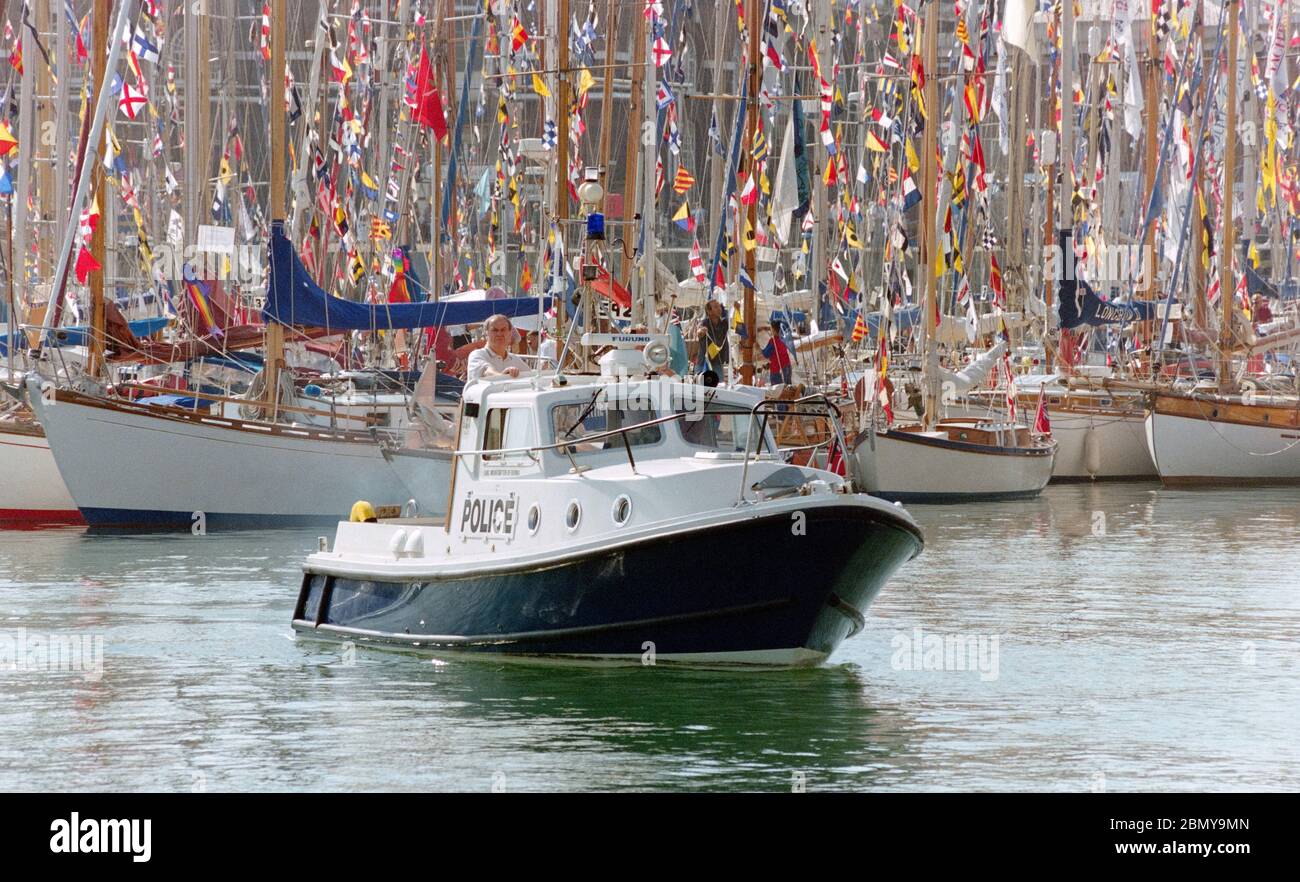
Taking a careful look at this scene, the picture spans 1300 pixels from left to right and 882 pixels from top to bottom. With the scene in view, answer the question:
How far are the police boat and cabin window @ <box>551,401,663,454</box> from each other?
14 millimetres

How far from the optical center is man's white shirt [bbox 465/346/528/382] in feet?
56.5

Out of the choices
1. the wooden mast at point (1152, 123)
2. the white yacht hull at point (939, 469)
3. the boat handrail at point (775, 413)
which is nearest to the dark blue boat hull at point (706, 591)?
the boat handrail at point (775, 413)

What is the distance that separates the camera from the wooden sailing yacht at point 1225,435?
3956 cm

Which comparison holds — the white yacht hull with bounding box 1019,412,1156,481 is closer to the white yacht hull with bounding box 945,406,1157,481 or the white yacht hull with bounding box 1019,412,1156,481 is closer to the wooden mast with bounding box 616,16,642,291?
the white yacht hull with bounding box 945,406,1157,481

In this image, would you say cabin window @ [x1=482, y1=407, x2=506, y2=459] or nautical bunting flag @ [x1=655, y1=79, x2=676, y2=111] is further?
nautical bunting flag @ [x1=655, y1=79, x2=676, y2=111]

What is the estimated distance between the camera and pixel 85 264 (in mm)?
28234

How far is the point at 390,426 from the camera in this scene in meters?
33.5

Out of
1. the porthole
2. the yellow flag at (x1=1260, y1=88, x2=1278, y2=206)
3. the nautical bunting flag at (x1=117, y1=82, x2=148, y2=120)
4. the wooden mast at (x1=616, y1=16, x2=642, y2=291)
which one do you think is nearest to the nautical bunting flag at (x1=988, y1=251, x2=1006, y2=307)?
the yellow flag at (x1=1260, y1=88, x2=1278, y2=206)

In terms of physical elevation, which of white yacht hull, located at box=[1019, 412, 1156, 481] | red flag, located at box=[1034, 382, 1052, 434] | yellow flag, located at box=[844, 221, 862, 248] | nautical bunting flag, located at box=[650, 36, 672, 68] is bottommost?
white yacht hull, located at box=[1019, 412, 1156, 481]

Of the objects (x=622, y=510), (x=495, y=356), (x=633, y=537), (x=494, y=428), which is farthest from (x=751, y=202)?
(x=633, y=537)

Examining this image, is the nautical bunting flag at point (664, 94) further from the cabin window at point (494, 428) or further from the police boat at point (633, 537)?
the cabin window at point (494, 428)

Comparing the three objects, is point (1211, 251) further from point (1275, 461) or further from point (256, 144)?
point (256, 144)

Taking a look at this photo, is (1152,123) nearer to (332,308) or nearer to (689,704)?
(332,308)

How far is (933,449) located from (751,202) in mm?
9942
